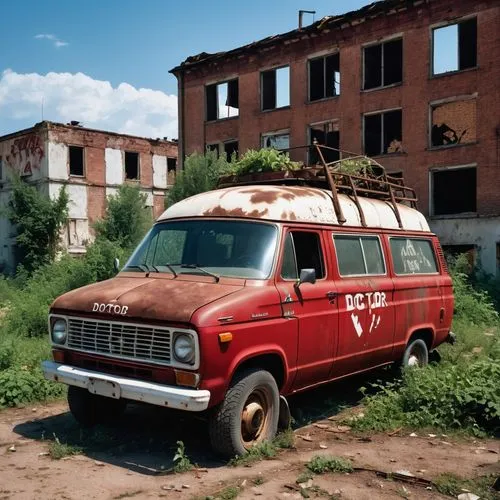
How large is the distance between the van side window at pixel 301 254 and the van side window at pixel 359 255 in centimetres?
33

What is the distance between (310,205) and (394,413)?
2510 mm

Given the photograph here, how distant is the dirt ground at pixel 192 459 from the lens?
4.65m

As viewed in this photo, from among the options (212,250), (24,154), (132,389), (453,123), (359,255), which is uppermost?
(24,154)

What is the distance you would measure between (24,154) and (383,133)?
70.8 feet

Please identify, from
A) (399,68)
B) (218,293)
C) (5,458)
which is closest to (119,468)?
(5,458)

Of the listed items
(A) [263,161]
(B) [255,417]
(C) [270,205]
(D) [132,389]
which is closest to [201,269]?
(C) [270,205]

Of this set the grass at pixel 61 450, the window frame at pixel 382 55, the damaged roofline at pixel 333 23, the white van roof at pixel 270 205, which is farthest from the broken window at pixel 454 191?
the grass at pixel 61 450

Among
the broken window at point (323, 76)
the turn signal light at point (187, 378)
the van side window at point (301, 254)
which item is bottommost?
the turn signal light at point (187, 378)

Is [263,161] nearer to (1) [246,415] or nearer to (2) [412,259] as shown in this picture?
(2) [412,259]

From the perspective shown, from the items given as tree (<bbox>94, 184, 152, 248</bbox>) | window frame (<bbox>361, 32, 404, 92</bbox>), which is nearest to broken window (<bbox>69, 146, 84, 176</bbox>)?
tree (<bbox>94, 184, 152, 248</bbox>)

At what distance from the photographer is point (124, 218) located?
31.2m

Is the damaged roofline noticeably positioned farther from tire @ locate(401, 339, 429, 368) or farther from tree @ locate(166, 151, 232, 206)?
tire @ locate(401, 339, 429, 368)

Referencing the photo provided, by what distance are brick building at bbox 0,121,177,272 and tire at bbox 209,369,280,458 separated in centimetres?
2976

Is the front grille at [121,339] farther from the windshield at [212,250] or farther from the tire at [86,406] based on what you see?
the windshield at [212,250]
